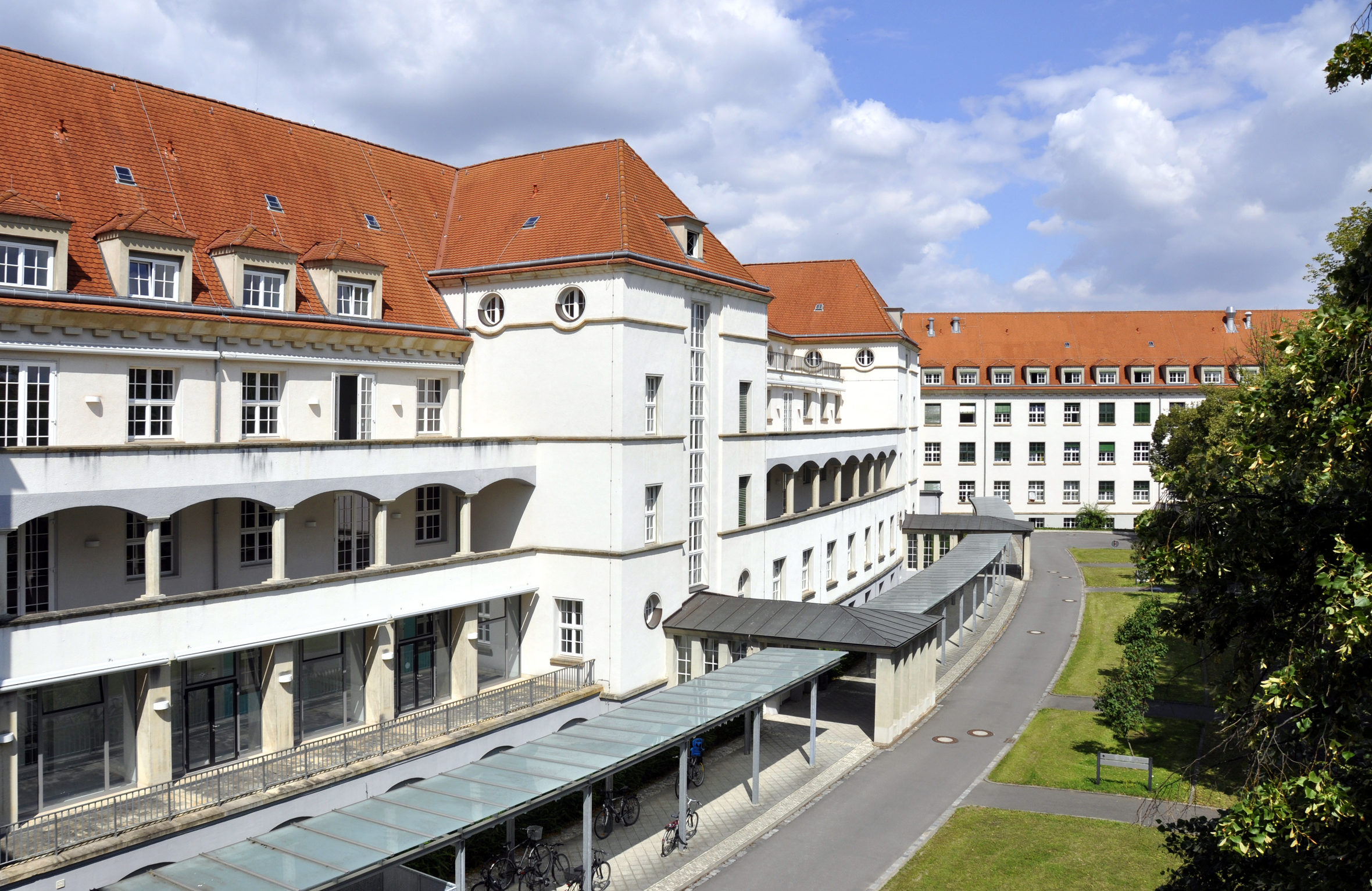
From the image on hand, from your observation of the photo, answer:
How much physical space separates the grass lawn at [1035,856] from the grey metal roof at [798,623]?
6198 millimetres

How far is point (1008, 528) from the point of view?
56.1 metres

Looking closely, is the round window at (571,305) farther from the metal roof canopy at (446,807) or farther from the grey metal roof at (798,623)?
the metal roof canopy at (446,807)

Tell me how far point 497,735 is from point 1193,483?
709 inches

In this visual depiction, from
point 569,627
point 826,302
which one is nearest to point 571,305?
point 569,627

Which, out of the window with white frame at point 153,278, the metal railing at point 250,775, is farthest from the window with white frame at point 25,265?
the metal railing at point 250,775

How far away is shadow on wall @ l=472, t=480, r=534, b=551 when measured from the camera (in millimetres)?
29766

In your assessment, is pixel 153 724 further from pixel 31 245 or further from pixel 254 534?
pixel 31 245

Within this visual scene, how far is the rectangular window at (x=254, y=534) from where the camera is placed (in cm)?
2433

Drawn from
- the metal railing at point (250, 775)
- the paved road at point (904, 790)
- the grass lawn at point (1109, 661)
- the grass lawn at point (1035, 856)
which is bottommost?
the paved road at point (904, 790)

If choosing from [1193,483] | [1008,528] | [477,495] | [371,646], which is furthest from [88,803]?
[1008,528]

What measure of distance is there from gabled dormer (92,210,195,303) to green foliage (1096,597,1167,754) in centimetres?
2598

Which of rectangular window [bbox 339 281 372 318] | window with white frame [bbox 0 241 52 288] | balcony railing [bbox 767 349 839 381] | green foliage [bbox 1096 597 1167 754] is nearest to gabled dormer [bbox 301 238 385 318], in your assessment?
rectangular window [bbox 339 281 372 318]

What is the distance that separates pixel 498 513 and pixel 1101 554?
4895 centimetres

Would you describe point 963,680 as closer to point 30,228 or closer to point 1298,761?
point 1298,761
